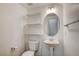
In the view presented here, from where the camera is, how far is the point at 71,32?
3.09 feet

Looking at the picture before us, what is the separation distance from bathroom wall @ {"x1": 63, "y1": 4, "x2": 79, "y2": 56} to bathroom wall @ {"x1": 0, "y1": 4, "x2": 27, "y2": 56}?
37cm

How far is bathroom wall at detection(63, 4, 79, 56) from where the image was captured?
2.92 ft

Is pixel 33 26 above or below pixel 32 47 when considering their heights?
above

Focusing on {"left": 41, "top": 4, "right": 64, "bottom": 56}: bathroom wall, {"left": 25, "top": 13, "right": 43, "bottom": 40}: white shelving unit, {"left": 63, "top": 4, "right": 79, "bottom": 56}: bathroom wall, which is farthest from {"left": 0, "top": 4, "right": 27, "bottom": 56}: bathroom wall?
{"left": 63, "top": 4, "right": 79, "bottom": 56}: bathroom wall

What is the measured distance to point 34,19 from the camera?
0.97 m

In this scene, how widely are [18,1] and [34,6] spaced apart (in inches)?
5.5

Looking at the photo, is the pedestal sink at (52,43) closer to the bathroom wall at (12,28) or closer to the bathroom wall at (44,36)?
the bathroom wall at (44,36)

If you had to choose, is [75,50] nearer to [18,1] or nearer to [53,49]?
[53,49]

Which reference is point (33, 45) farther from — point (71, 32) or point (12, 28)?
point (71, 32)

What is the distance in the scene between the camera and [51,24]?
0.96 m

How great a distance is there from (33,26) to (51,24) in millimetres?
162

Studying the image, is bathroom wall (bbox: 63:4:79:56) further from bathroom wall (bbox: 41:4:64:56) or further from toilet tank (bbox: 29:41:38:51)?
toilet tank (bbox: 29:41:38:51)

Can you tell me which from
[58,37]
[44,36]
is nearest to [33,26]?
[44,36]

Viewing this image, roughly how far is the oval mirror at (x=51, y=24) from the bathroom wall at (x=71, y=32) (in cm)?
8
